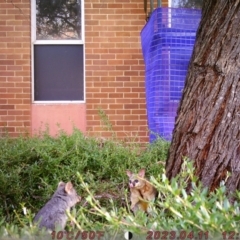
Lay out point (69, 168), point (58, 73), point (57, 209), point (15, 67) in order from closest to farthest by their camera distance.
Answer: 1. point (57, 209)
2. point (69, 168)
3. point (15, 67)
4. point (58, 73)

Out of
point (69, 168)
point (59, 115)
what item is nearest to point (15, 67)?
point (59, 115)

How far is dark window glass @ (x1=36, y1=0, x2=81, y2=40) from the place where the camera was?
30.4 ft

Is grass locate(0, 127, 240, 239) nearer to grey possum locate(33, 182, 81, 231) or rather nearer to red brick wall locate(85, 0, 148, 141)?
grey possum locate(33, 182, 81, 231)

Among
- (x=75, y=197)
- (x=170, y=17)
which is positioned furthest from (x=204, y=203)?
(x=170, y=17)

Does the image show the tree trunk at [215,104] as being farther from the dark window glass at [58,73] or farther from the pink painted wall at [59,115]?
the dark window glass at [58,73]

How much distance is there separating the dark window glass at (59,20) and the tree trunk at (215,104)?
209 inches

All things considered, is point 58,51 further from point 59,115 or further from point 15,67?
point 59,115

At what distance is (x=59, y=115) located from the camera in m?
9.12

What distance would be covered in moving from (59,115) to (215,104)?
17.7 ft

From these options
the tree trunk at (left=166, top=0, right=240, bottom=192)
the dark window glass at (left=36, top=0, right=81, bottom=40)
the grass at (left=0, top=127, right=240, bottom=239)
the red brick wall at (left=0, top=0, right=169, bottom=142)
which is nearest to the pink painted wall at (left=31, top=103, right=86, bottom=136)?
the red brick wall at (left=0, top=0, right=169, bottom=142)

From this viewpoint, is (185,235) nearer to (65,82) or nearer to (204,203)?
(204,203)

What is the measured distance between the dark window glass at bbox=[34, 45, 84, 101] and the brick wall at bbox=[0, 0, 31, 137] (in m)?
0.23

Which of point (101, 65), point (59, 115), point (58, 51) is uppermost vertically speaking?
point (58, 51)

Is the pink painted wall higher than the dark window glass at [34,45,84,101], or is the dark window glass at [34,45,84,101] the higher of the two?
the dark window glass at [34,45,84,101]
